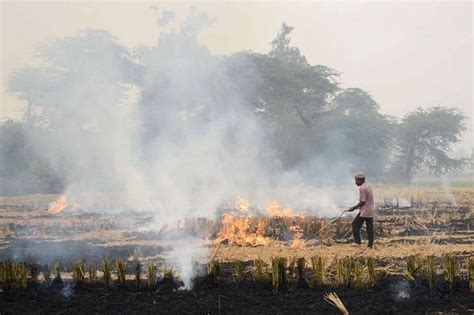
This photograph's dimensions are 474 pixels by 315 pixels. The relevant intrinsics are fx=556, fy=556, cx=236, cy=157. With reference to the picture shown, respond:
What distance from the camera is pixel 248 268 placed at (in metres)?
9.66

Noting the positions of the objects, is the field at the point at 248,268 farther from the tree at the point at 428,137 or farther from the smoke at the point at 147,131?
the tree at the point at 428,137

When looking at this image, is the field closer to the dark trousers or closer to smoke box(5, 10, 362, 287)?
the dark trousers

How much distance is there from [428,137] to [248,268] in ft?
121

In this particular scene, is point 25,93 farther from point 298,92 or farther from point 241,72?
point 298,92

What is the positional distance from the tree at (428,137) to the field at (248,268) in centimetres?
2779

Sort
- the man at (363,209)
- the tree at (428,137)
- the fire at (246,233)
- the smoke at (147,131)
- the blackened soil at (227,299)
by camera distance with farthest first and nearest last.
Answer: the tree at (428,137), the smoke at (147,131), the fire at (246,233), the man at (363,209), the blackened soil at (227,299)

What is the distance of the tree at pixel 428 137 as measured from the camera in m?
42.7

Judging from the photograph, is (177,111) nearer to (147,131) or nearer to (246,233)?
(147,131)

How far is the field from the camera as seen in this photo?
295 inches

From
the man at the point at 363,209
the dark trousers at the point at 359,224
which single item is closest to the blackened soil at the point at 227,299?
the dark trousers at the point at 359,224

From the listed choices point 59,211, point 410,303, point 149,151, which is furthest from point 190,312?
point 149,151

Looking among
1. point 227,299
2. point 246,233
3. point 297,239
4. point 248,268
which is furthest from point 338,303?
point 246,233

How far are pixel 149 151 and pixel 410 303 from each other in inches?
986

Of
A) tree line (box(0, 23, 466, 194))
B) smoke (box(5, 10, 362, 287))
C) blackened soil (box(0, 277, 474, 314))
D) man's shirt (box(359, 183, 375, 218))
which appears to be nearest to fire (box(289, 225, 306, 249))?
man's shirt (box(359, 183, 375, 218))
